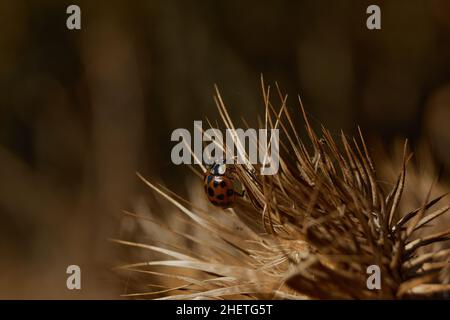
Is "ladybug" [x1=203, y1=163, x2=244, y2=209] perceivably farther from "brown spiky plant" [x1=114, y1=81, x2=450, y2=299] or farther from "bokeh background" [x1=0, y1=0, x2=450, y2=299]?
"bokeh background" [x1=0, y1=0, x2=450, y2=299]

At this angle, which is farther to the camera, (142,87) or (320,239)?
(142,87)

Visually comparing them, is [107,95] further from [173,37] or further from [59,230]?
[59,230]

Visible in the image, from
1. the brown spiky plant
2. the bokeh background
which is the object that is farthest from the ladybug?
the bokeh background

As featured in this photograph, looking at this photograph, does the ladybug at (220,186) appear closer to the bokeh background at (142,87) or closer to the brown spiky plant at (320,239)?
the brown spiky plant at (320,239)

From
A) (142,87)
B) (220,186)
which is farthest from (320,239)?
(142,87)

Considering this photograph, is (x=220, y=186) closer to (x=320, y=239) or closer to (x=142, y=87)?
(x=320, y=239)
